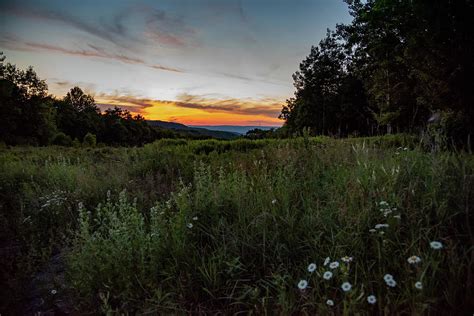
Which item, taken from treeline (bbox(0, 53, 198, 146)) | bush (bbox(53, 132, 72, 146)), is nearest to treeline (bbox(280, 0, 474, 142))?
treeline (bbox(0, 53, 198, 146))

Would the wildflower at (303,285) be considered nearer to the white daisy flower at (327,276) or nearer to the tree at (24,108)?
the white daisy flower at (327,276)

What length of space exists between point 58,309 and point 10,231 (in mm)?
2493

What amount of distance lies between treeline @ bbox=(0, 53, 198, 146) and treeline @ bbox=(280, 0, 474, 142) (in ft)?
64.2

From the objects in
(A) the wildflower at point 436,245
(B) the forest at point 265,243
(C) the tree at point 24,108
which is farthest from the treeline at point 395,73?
(C) the tree at point 24,108

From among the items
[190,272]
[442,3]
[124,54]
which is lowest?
[190,272]

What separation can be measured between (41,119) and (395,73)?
4520 centimetres

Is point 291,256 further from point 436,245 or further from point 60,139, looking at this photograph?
point 60,139

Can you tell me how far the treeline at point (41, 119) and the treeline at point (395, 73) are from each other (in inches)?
770

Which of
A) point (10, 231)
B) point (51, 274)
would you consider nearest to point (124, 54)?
point (10, 231)

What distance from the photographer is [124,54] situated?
9219 mm

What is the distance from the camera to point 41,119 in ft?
151

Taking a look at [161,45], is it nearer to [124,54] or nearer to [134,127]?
[124,54]

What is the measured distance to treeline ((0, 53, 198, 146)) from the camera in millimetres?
41469

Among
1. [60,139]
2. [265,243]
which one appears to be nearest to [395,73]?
[265,243]
